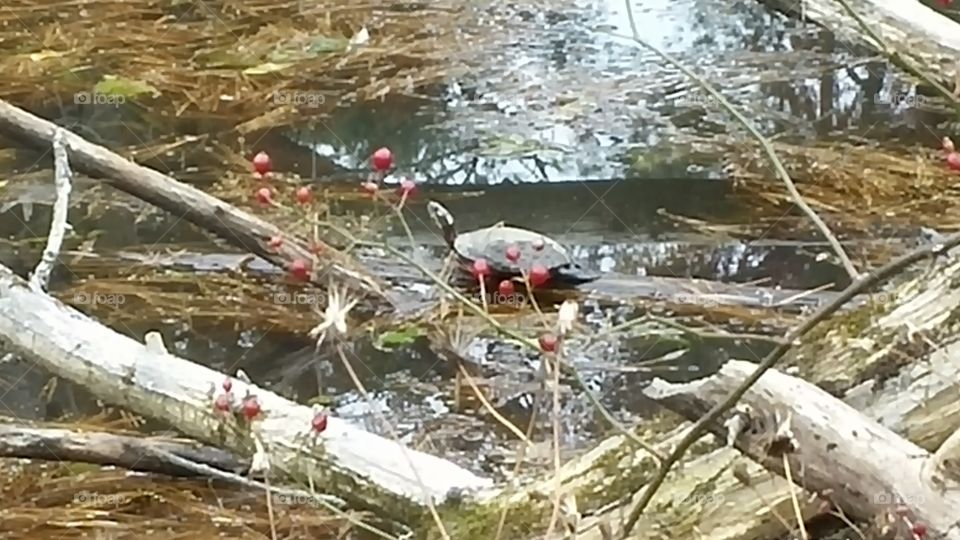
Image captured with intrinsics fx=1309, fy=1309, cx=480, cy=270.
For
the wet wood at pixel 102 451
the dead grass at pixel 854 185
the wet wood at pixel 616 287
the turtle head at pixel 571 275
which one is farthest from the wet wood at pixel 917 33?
the wet wood at pixel 102 451

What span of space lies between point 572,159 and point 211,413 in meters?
1.46

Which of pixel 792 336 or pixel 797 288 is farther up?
pixel 792 336

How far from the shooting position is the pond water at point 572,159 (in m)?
2.29

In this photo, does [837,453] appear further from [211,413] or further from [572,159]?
[572,159]

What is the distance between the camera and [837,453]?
1.25 m

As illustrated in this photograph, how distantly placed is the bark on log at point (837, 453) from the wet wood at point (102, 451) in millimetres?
826

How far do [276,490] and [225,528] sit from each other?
0.22 meters

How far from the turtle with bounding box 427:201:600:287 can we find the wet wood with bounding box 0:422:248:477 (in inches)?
28.0

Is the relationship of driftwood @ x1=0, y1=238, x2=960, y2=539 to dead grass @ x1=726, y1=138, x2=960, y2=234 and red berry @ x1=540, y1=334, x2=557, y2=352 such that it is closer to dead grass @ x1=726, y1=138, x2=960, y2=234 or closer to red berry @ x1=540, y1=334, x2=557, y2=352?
red berry @ x1=540, y1=334, x2=557, y2=352

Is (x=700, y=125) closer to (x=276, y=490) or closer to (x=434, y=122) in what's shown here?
(x=434, y=122)

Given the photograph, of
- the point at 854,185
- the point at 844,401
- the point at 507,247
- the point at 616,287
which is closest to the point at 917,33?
the point at 854,185

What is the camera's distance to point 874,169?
2.88m

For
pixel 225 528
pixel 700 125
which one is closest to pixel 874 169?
pixel 700 125

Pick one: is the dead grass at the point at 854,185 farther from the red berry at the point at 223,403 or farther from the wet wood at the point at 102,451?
the red berry at the point at 223,403
